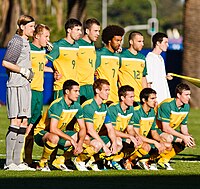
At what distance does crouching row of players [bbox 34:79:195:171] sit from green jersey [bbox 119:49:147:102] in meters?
0.62

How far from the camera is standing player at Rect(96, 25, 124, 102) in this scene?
15.7 metres

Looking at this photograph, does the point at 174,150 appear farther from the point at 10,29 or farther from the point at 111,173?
the point at 10,29

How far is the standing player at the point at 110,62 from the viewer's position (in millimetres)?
15672

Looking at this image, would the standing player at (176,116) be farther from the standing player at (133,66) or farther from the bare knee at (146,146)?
the standing player at (133,66)

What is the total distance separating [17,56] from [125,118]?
6.46ft

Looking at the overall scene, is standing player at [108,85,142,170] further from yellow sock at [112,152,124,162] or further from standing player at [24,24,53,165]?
standing player at [24,24,53,165]

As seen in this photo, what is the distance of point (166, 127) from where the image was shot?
15.2 metres

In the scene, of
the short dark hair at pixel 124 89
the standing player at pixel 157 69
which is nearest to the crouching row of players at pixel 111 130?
the short dark hair at pixel 124 89

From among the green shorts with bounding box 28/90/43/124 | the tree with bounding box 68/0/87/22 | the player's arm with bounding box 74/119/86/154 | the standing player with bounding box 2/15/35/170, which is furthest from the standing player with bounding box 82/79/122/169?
the tree with bounding box 68/0/87/22

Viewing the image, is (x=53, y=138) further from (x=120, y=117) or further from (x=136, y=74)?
(x=136, y=74)

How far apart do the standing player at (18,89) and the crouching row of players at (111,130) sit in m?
0.34

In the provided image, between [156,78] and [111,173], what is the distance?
2.89m

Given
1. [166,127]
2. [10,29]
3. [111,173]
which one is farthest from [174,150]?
[10,29]

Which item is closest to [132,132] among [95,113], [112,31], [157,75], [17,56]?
[95,113]
